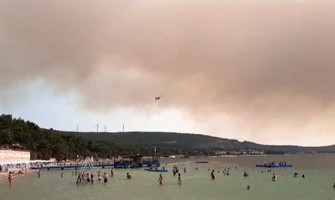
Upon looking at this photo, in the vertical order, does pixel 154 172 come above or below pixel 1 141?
below

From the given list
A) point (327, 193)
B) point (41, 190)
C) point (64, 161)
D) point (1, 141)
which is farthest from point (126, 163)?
point (327, 193)

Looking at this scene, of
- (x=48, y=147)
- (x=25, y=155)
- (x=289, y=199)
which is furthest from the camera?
(x=48, y=147)

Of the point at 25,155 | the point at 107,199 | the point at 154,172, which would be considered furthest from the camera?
the point at 25,155

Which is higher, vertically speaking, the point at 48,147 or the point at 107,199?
the point at 48,147

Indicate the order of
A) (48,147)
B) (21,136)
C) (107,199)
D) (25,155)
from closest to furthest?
(107,199) < (25,155) < (21,136) < (48,147)

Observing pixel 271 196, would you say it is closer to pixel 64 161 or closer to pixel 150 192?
pixel 150 192

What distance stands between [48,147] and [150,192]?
111568mm

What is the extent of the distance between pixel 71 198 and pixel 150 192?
35.9ft

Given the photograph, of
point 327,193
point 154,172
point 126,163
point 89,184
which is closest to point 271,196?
point 327,193

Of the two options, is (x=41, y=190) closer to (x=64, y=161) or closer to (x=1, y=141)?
(x=1, y=141)

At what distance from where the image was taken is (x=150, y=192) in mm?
56719

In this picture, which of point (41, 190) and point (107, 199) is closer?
point (107, 199)

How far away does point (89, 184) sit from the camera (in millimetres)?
68188

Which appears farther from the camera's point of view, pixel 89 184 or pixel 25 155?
pixel 25 155
